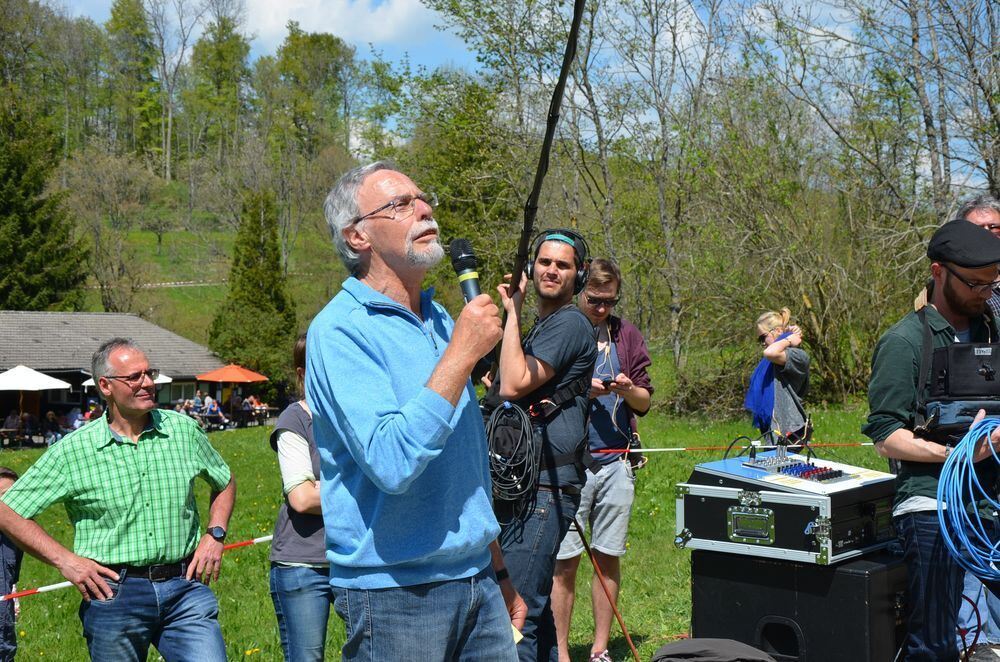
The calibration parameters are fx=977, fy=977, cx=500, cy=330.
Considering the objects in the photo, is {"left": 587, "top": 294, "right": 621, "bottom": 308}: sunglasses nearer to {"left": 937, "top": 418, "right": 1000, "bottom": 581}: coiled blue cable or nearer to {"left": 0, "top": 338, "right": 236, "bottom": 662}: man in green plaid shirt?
{"left": 937, "top": 418, "right": 1000, "bottom": 581}: coiled blue cable

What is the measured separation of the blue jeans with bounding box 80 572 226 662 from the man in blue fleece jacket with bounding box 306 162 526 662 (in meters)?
1.72

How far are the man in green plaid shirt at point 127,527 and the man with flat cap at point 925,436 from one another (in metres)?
2.74

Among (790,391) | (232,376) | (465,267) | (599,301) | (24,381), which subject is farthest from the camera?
(232,376)

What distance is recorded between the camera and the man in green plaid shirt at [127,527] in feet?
12.5

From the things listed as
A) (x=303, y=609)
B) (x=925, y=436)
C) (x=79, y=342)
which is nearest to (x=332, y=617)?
(x=303, y=609)

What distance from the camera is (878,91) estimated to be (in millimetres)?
15125

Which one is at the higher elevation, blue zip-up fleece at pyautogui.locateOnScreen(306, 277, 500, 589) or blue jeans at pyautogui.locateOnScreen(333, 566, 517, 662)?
blue zip-up fleece at pyautogui.locateOnScreen(306, 277, 500, 589)

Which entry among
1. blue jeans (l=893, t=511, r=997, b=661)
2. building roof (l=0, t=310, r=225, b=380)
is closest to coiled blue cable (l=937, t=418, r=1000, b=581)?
blue jeans (l=893, t=511, r=997, b=661)

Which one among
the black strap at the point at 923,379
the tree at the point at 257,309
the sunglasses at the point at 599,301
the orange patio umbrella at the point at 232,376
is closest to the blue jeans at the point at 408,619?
the black strap at the point at 923,379

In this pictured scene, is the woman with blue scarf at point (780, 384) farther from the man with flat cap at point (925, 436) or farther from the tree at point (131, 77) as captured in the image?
the tree at point (131, 77)

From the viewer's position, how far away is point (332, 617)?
6.41 metres

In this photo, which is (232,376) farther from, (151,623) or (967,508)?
(967,508)

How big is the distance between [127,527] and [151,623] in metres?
0.39

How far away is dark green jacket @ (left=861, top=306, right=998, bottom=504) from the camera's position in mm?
3689
